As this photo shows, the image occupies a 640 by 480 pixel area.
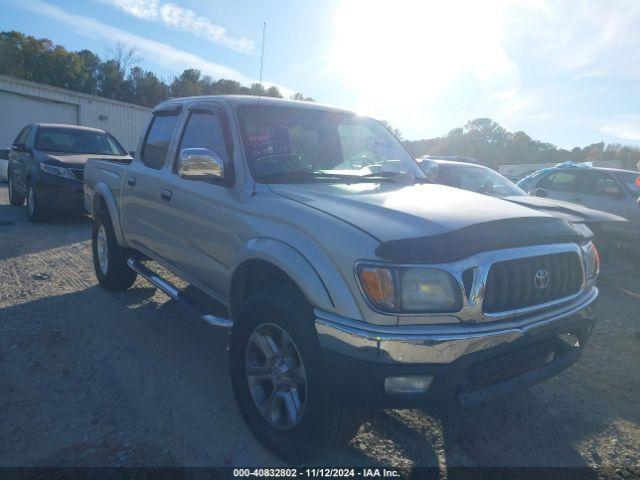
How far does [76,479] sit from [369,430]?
163 cm

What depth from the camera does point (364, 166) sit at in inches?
146

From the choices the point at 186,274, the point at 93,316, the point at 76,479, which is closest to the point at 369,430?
the point at 76,479

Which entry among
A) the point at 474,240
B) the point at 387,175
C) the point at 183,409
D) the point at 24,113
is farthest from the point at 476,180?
the point at 24,113

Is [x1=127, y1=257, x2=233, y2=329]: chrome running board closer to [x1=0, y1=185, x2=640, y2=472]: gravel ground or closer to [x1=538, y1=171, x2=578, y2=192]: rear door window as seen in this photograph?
[x1=0, y1=185, x2=640, y2=472]: gravel ground

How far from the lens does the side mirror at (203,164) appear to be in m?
3.05

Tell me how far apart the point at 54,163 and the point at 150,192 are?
5.73m

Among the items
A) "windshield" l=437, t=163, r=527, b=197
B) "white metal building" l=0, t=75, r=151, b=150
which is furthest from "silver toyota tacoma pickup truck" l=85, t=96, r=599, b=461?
"white metal building" l=0, t=75, r=151, b=150

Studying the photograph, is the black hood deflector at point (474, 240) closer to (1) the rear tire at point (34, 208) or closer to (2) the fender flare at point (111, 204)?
(2) the fender flare at point (111, 204)

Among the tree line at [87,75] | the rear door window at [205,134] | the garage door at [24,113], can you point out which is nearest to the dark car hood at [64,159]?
the rear door window at [205,134]

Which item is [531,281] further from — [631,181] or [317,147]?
[631,181]

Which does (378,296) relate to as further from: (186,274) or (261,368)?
(186,274)

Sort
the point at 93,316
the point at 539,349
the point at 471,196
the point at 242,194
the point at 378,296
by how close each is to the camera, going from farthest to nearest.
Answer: the point at 93,316 < the point at 471,196 < the point at 242,194 < the point at 539,349 < the point at 378,296

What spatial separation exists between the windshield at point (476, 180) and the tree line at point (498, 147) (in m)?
31.8

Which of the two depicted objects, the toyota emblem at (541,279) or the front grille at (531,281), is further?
the toyota emblem at (541,279)
